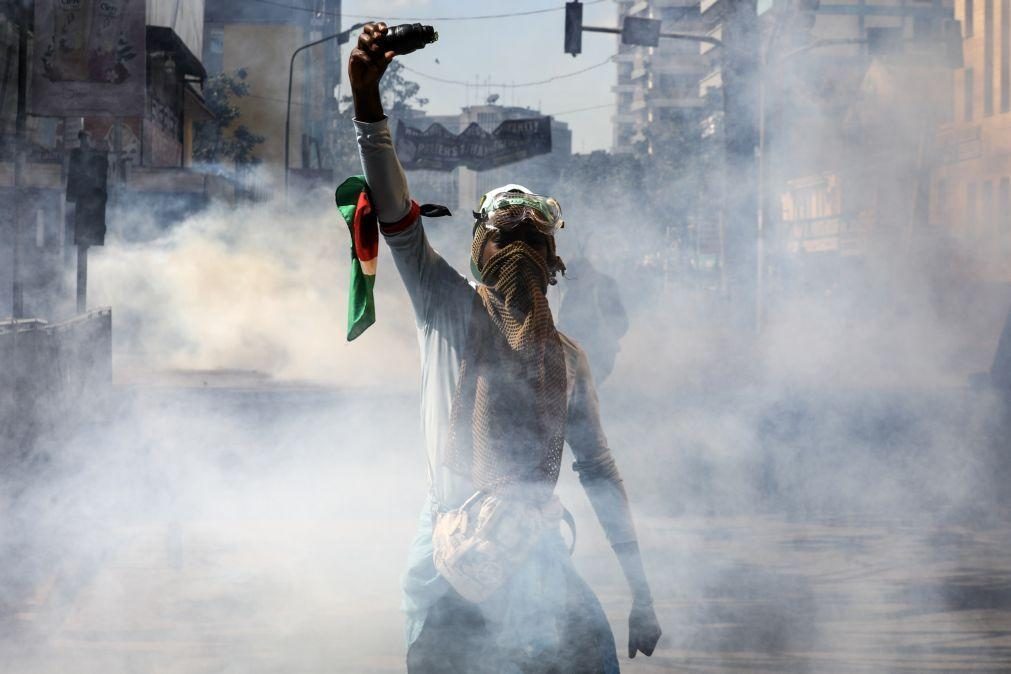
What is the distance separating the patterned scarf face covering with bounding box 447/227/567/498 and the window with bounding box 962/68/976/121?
75.7 feet

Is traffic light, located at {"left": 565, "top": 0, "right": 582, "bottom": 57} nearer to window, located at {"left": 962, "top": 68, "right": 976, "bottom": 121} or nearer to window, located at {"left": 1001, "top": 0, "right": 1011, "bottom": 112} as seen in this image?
window, located at {"left": 1001, "top": 0, "right": 1011, "bottom": 112}

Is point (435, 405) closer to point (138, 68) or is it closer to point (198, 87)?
point (138, 68)

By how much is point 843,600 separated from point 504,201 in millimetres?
3325

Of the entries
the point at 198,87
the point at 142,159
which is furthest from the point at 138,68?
the point at 198,87

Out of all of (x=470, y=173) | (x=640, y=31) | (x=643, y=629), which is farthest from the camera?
(x=470, y=173)

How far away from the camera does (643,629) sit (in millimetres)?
2725

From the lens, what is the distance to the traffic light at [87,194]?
1247 cm

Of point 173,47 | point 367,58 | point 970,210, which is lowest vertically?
point 367,58

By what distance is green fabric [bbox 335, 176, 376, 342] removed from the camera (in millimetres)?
2461

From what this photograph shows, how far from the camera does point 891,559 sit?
20.1 ft

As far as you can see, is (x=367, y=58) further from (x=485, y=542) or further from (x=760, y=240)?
(x=760, y=240)

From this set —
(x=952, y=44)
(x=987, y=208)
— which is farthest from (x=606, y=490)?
(x=952, y=44)

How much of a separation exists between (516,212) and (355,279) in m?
Answer: 0.32

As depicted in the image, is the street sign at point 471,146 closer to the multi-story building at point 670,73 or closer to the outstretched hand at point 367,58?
the outstretched hand at point 367,58
